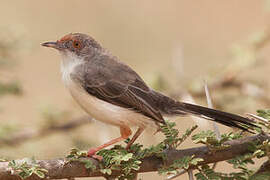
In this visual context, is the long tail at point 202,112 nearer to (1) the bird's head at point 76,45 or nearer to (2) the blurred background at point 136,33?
(1) the bird's head at point 76,45

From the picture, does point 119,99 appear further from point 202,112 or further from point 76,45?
point 76,45

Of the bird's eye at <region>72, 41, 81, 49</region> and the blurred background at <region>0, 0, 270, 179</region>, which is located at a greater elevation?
the blurred background at <region>0, 0, 270, 179</region>

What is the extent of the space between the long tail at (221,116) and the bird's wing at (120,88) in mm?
282

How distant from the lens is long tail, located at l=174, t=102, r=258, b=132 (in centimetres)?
347

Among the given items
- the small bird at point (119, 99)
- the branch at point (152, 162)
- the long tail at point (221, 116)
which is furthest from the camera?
the small bird at point (119, 99)

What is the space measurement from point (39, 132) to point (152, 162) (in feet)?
7.84

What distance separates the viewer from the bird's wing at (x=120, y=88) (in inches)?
165

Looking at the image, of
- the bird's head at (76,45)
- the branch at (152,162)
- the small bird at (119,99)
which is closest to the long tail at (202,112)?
the small bird at (119,99)

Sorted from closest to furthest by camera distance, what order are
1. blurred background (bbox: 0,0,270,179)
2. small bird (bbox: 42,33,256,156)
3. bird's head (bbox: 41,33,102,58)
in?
small bird (bbox: 42,33,256,156), bird's head (bbox: 41,33,102,58), blurred background (bbox: 0,0,270,179)

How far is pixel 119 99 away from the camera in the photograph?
424 centimetres

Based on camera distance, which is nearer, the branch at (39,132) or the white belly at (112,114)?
the white belly at (112,114)

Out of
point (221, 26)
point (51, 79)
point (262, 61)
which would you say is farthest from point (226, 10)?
point (262, 61)

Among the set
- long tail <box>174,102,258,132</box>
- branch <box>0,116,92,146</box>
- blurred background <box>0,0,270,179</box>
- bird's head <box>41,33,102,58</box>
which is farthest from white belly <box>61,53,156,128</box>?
blurred background <box>0,0,270,179</box>

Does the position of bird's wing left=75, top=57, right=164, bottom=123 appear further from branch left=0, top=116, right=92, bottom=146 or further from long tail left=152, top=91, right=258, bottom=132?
branch left=0, top=116, right=92, bottom=146
